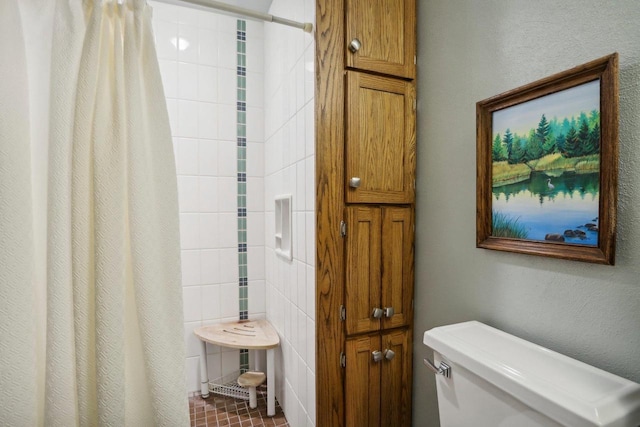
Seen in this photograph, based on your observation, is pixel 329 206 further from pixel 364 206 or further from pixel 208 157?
pixel 208 157

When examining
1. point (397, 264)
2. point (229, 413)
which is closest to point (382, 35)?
point (397, 264)

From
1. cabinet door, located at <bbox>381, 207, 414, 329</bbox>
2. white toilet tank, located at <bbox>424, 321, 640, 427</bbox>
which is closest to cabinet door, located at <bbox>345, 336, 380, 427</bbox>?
cabinet door, located at <bbox>381, 207, 414, 329</bbox>

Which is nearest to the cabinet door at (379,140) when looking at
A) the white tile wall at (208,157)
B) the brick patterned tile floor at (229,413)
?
the white tile wall at (208,157)

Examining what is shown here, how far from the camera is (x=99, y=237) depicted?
0.77 metres

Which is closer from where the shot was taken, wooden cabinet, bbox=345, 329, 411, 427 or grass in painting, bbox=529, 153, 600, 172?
grass in painting, bbox=529, 153, 600, 172

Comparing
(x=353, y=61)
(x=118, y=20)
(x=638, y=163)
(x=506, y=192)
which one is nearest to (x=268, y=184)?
(x=353, y=61)

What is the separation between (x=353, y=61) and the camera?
3.75 feet

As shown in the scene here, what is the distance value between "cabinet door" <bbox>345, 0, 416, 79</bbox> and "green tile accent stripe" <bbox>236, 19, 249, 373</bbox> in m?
1.07

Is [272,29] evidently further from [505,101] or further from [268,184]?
[505,101]

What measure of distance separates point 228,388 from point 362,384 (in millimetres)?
1116

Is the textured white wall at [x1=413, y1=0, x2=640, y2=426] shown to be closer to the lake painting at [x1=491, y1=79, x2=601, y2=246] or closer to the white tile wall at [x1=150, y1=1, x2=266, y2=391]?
the lake painting at [x1=491, y1=79, x2=601, y2=246]

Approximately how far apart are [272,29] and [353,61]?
3.11 ft

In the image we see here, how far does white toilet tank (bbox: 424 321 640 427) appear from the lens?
59 cm

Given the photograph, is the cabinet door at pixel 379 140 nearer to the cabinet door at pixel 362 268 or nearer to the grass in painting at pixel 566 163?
the cabinet door at pixel 362 268
